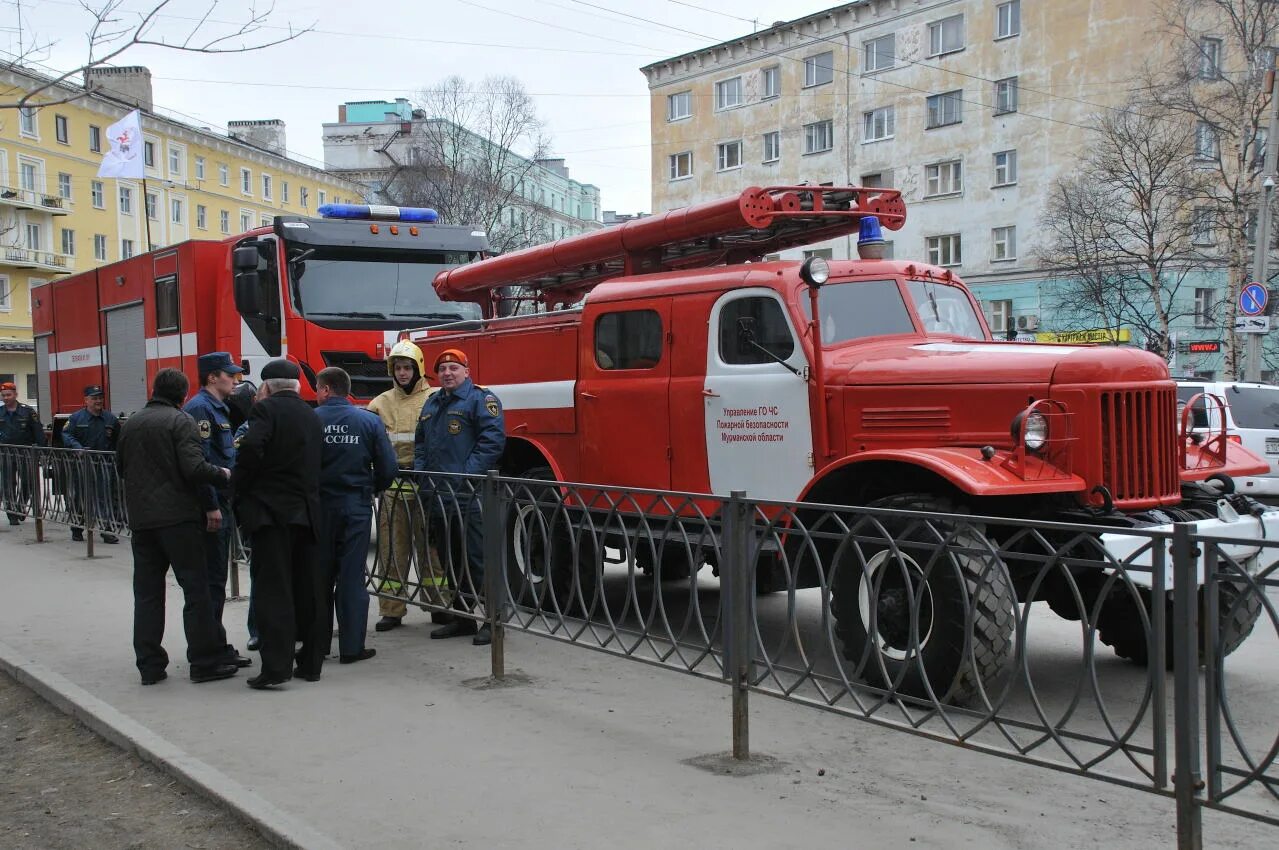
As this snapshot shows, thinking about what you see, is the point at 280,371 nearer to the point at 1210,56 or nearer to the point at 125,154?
the point at 125,154

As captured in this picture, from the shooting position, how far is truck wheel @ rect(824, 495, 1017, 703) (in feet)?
13.4

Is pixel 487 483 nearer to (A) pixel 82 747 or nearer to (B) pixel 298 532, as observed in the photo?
(B) pixel 298 532

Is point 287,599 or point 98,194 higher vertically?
point 98,194

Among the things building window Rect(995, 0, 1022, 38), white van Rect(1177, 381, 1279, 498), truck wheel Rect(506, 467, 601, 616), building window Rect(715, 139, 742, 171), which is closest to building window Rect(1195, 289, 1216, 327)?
building window Rect(995, 0, 1022, 38)

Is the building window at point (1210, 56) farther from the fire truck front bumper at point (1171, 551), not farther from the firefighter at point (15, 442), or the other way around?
the fire truck front bumper at point (1171, 551)

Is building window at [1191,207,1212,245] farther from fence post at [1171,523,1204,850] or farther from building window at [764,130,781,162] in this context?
fence post at [1171,523,1204,850]

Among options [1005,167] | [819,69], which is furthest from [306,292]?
[819,69]

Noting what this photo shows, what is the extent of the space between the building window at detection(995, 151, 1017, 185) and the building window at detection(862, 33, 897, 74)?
581 cm

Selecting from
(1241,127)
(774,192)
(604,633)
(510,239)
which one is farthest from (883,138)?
(604,633)

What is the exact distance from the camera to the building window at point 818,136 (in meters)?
43.2

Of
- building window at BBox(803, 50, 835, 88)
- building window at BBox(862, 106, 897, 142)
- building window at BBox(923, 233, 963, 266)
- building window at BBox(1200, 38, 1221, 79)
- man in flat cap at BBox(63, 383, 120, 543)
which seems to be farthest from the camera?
building window at BBox(803, 50, 835, 88)

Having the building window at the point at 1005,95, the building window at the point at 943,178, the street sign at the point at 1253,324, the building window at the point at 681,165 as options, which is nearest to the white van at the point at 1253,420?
the street sign at the point at 1253,324

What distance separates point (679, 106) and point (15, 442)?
3730 centimetres

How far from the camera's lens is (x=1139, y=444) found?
6281 millimetres
